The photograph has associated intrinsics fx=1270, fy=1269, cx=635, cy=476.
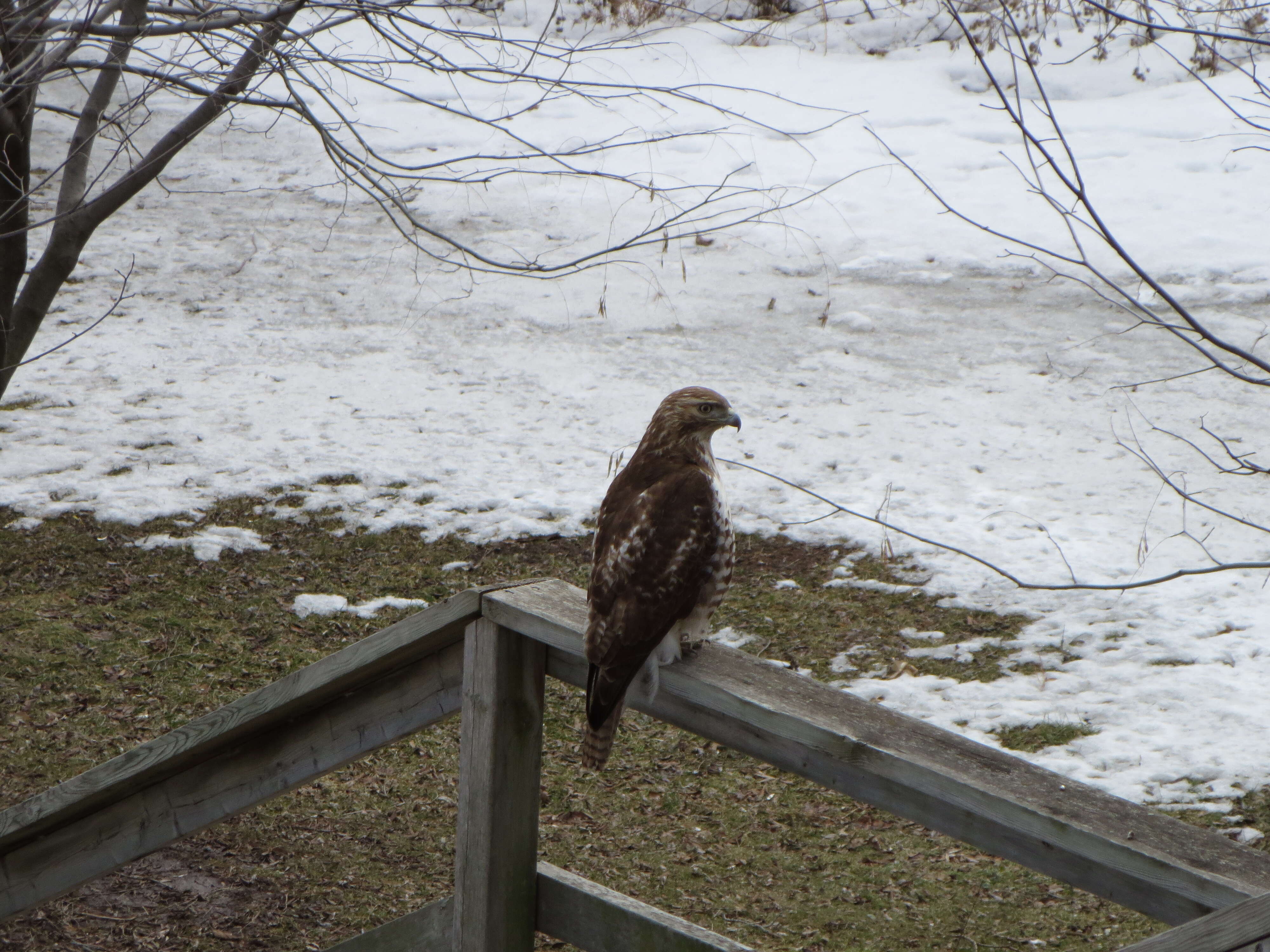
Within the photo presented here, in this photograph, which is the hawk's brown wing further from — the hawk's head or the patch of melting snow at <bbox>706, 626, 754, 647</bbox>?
the patch of melting snow at <bbox>706, 626, 754, 647</bbox>

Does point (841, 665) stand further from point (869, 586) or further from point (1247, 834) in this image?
point (1247, 834)

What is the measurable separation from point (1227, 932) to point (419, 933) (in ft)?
5.40

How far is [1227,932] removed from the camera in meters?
1.37

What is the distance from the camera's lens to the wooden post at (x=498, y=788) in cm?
233

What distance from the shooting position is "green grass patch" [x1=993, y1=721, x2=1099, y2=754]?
4758 mm

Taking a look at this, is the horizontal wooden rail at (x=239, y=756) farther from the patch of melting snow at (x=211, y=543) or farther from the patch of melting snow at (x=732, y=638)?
the patch of melting snow at (x=211, y=543)

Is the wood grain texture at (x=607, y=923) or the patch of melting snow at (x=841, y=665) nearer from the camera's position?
the wood grain texture at (x=607, y=923)

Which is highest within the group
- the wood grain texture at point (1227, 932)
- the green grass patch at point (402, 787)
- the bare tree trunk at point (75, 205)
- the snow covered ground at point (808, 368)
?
the bare tree trunk at point (75, 205)

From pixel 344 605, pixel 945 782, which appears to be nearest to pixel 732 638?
pixel 344 605

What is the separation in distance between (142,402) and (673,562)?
6.15 metres

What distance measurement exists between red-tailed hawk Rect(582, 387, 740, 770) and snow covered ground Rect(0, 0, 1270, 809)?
6.15ft

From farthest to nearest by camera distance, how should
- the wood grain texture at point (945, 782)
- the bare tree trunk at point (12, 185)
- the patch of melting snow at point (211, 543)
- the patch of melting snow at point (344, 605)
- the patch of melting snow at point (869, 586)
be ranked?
the patch of melting snow at point (211, 543) → the patch of melting snow at point (869, 586) → the patch of melting snow at point (344, 605) → the bare tree trunk at point (12, 185) → the wood grain texture at point (945, 782)

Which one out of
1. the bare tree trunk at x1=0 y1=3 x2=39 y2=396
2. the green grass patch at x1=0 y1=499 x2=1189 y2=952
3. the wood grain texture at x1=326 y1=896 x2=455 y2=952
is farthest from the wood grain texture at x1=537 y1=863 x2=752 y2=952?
the bare tree trunk at x1=0 y1=3 x2=39 y2=396

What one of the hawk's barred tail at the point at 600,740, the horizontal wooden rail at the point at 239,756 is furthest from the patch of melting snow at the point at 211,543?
the hawk's barred tail at the point at 600,740
